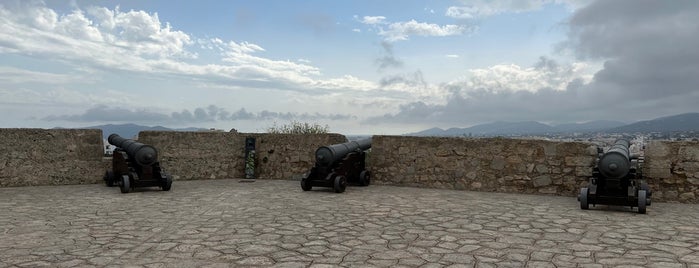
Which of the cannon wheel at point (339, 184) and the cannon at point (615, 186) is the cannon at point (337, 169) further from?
the cannon at point (615, 186)

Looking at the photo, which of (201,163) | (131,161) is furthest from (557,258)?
(201,163)

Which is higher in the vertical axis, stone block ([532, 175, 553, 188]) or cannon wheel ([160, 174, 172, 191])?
stone block ([532, 175, 553, 188])

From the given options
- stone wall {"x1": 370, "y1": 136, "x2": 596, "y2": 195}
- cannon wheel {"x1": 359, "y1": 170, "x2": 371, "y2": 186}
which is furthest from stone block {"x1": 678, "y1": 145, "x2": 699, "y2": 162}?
cannon wheel {"x1": 359, "y1": 170, "x2": 371, "y2": 186}

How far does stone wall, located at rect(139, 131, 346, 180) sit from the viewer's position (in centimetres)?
1205

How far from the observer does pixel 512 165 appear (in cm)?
1021

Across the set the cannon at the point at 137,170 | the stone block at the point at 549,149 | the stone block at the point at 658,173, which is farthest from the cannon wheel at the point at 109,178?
the stone block at the point at 658,173

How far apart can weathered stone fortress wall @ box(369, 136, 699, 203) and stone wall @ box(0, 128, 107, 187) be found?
641cm

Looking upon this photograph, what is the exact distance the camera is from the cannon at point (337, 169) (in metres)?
9.79

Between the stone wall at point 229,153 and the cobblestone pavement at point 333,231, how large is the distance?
109 inches

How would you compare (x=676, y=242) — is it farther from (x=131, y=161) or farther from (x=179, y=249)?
(x=131, y=161)

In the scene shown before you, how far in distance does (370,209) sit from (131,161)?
17.8 feet

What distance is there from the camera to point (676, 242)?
5.53m

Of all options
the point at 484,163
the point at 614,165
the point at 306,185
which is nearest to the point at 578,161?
the point at 484,163

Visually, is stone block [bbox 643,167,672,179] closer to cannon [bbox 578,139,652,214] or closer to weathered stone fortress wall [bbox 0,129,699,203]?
weathered stone fortress wall [bbox 0,129,699,203]
